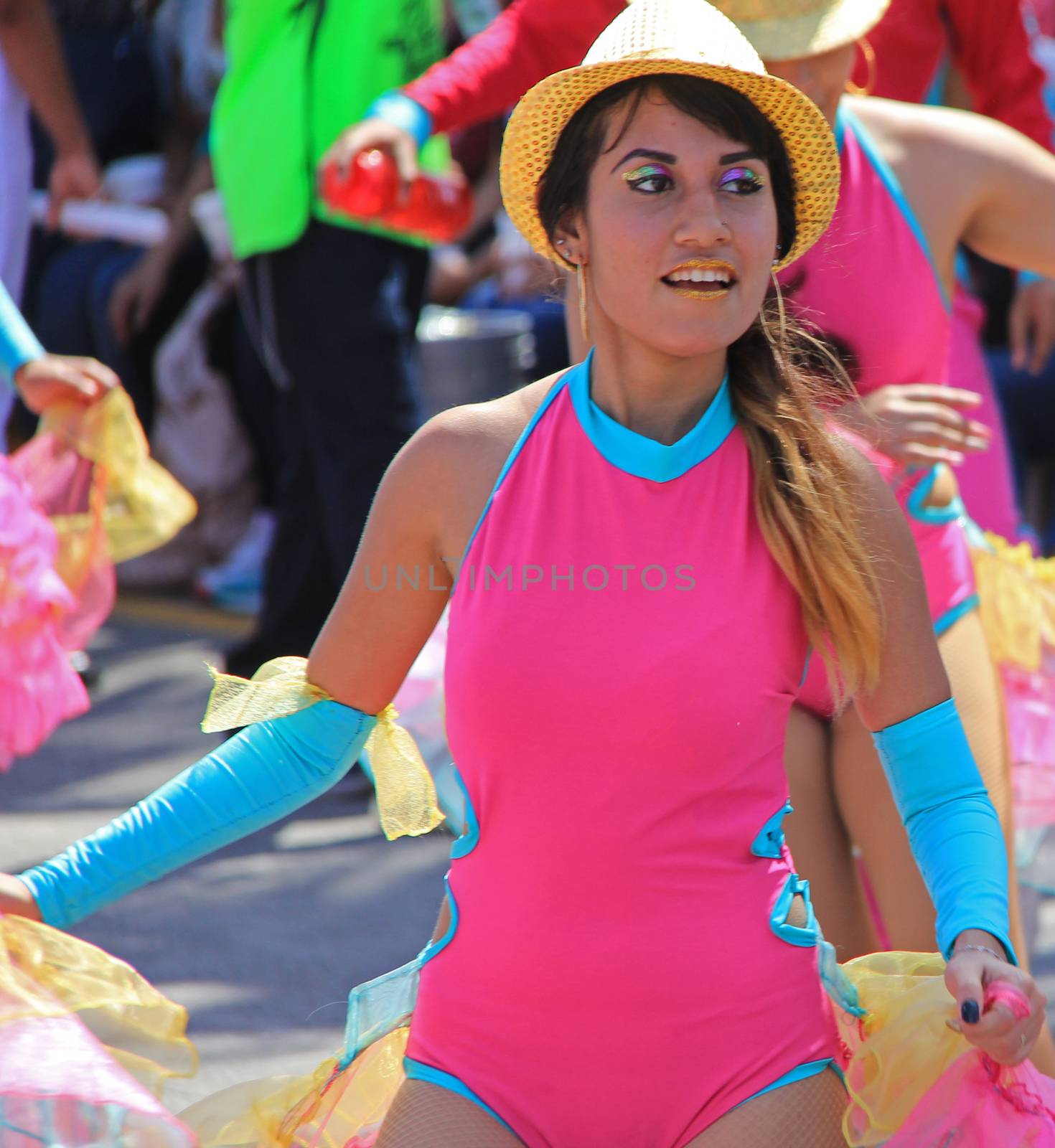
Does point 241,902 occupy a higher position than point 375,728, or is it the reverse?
point 375,728

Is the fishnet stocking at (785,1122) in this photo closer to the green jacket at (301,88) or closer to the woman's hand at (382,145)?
the woman's hand at (382,145)

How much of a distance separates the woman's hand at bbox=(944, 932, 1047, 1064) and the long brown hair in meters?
0.34

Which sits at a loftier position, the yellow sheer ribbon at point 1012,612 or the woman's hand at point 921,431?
the woman's hand at point 921,431

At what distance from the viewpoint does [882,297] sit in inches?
109

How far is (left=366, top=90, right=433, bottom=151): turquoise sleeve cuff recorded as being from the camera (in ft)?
10.8

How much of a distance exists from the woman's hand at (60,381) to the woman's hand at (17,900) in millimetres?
1649

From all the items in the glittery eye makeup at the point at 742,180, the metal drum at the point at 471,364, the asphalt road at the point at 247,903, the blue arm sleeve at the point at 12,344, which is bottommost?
the asphalt road at the point at 247,903

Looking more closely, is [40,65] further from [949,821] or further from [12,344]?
[949,821]

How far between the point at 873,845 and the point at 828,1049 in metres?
0.77

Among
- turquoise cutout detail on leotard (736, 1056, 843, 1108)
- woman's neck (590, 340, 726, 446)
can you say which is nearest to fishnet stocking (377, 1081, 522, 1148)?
turquoise cutout detail on leotard (736, 1056, 843, 1108)

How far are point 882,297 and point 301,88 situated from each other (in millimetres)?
2404

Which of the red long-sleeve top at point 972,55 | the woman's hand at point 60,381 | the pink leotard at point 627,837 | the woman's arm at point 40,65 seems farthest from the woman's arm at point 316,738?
the woman's arm at point 40,65

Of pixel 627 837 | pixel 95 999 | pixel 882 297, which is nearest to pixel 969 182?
pixel 882 297

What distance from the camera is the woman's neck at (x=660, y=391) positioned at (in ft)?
6.85
